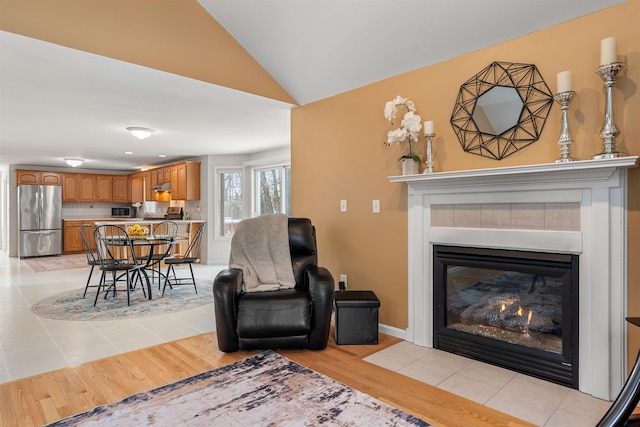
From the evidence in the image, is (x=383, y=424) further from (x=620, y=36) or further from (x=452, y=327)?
Answer: (x=620, y=36)

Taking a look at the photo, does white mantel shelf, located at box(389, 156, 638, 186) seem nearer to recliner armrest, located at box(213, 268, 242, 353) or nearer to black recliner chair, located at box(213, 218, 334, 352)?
black recliner chair, located at box(213, 218, 334, 352)

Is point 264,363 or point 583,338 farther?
point 264,363

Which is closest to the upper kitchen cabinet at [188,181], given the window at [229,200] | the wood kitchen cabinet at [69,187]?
the window at [229,200]

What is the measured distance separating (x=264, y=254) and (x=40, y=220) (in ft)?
26.1

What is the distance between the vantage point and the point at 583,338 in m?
2.14

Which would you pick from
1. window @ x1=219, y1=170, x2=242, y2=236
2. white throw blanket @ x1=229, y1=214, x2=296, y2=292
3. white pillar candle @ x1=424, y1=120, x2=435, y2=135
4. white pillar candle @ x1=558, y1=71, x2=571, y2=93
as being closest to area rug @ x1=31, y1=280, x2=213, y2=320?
white throw blanket @ x1=229, y1=214, x2=296, y2=292

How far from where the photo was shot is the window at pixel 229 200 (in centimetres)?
725

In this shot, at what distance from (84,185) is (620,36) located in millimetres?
10703

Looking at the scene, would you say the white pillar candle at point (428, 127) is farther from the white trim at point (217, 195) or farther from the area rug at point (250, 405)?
the white trim at point (217, 195)

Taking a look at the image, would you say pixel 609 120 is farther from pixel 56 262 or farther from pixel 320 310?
pixel 56 262

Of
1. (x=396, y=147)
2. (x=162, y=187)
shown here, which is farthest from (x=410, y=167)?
(x=162, y=187)

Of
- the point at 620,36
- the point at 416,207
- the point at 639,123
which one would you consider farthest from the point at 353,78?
the point at 639,123

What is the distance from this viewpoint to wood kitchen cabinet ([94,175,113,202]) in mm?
9484

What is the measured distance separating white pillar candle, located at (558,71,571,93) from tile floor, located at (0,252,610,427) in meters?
1.82
